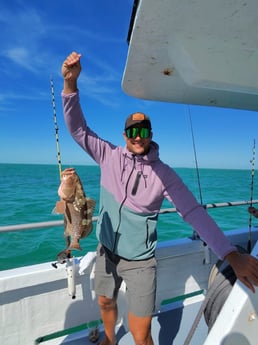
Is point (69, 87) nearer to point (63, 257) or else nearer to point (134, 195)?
point (134, 195)

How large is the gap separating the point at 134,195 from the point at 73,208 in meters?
0.51

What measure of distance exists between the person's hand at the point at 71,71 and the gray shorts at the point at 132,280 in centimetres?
133

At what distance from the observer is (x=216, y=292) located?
1.91m

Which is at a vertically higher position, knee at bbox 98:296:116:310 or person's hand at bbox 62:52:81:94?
person's hand at bbox 62:52:81:94

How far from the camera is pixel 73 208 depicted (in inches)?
86.4

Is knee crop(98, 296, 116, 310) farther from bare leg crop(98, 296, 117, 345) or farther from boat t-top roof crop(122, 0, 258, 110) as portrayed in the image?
boat t-top roof crop(122, 0, 258, 110)

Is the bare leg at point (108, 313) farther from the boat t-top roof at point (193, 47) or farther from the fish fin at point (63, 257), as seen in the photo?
the boat t-top roof at point (193, 47)

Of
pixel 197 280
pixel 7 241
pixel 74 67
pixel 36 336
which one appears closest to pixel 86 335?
pixel 36 336

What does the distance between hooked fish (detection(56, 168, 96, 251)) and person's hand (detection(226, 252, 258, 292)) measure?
1.10 m

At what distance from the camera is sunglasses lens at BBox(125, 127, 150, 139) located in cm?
206

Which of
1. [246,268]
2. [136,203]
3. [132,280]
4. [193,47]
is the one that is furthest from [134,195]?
[193,47]

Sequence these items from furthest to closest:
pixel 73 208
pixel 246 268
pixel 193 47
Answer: pixel 73 208
pixel 246 268
pixel 193 47

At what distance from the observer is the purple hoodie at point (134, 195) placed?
208 cm

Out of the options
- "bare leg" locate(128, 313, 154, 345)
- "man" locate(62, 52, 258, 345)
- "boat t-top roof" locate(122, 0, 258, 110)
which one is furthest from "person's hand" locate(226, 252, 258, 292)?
"boat t-top roof" locate(122, 0, 258, 110)
